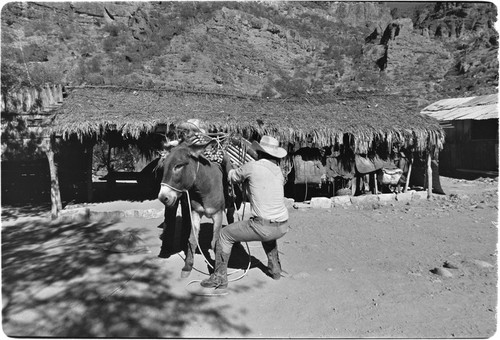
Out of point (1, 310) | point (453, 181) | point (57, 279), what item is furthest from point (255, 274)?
point (453, 181)

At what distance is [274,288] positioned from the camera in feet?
14.0

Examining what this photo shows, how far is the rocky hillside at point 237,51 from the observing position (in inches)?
1347

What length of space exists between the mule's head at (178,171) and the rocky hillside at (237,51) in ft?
94.9

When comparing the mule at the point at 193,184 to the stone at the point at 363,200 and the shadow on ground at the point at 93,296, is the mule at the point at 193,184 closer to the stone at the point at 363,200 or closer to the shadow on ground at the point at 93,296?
the shadow on ground at the point at 93,296

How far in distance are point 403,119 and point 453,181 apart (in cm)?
629

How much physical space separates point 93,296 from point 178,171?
1754 millimetres

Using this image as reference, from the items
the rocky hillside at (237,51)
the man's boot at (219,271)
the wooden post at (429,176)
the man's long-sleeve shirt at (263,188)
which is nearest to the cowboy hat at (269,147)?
the man's long-sleeve shirt at (263,188)

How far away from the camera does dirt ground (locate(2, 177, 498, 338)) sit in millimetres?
3346

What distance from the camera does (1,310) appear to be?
142 inches

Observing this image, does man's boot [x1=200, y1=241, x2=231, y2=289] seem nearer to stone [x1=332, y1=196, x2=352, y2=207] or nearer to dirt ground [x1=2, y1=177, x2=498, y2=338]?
dirt ground [x1=2, y1=177, x2=498, y2=338]

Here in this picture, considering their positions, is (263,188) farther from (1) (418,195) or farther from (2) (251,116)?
(1) (418,195)

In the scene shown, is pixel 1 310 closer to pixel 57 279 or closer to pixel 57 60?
pixel 57 279

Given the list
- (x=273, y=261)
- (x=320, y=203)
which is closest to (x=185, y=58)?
(x=320, y=203)

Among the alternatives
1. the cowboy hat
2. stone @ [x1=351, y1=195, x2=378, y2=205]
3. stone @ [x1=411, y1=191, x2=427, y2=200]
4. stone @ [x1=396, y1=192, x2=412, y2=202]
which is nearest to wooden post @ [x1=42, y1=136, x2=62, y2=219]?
the cowboy hat
